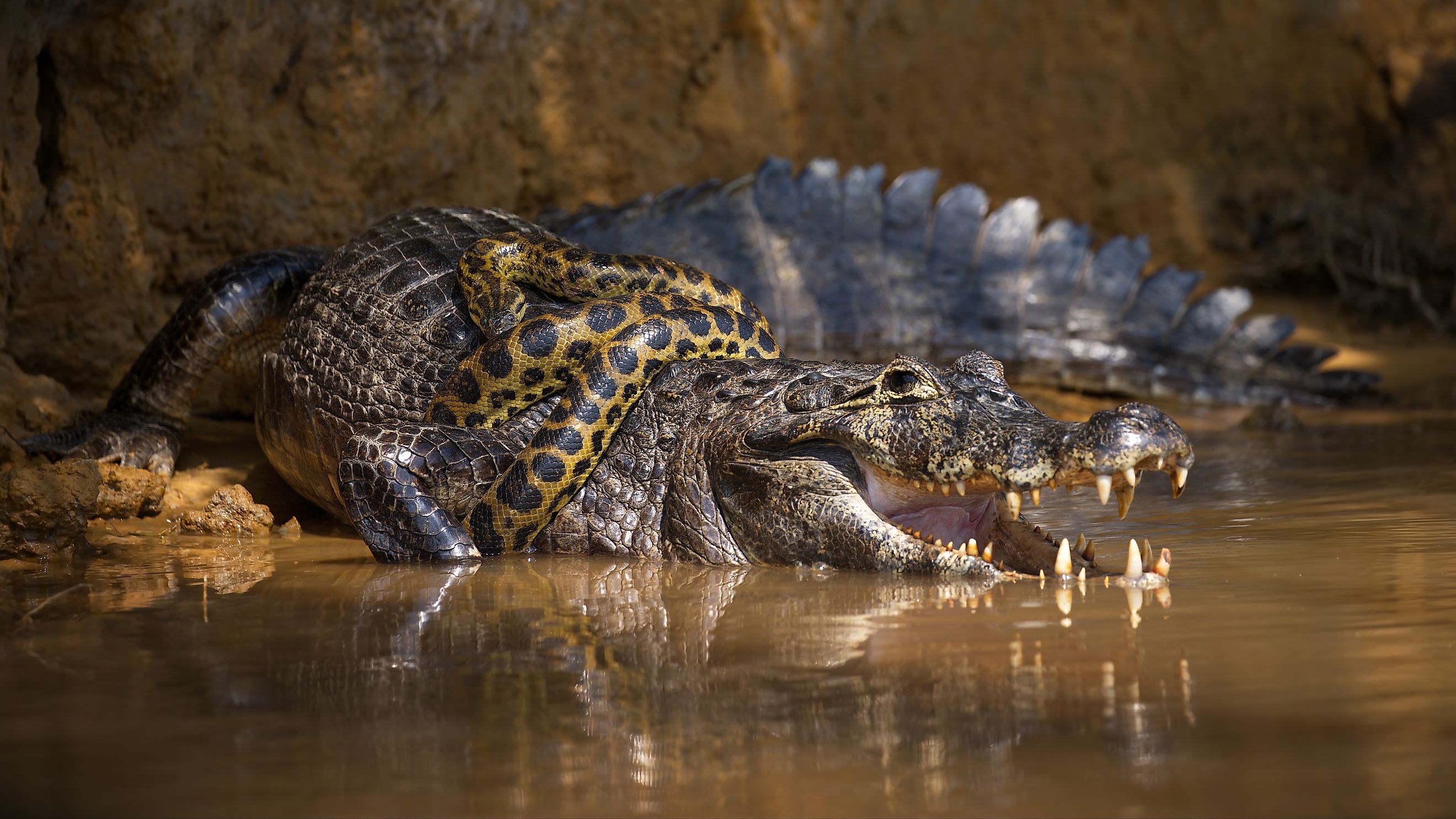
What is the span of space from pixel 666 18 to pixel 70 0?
3610 mm

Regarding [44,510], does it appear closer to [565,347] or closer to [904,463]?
[565,347]

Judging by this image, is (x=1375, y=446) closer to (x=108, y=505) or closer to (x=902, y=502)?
(x=902, y=502)

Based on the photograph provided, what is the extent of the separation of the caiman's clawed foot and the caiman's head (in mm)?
2382

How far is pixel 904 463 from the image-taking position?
3633mm

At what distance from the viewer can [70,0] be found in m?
5.42

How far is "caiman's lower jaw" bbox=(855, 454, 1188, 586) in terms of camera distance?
3182 millimetres

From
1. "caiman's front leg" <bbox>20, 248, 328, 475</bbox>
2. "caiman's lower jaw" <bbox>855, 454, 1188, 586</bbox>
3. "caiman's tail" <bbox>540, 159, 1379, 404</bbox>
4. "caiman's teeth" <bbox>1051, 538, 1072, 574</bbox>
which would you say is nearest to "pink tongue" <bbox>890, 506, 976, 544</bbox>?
"caiman's lower jaw" <bbox>855, 454, 1188, 586</bbox>

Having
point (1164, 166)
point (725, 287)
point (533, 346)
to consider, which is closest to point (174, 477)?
point (533, 346)

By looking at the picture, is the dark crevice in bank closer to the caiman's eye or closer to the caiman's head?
the caiman's head

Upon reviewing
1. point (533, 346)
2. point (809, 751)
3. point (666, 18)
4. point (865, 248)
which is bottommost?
point (809, 751)

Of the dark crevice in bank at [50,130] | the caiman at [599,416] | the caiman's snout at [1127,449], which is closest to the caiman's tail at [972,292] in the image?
the caiman at [599,416]

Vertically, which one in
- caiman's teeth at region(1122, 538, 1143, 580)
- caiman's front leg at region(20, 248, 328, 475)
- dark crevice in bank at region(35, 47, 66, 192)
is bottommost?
caiman's teeth at region(1122, 538, 1143, 580)

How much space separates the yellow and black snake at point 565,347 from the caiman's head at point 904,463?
27 cm

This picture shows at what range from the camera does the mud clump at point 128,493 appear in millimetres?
4684
